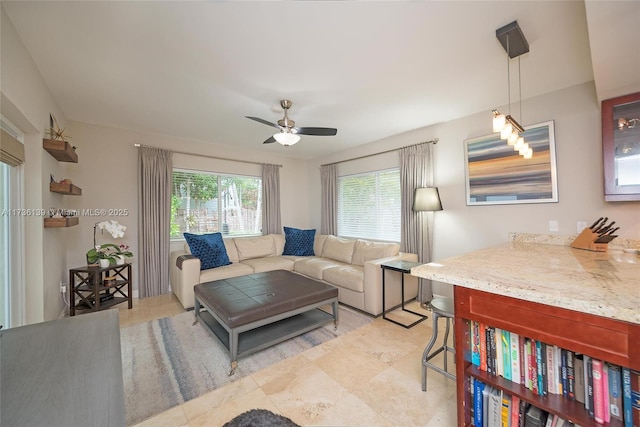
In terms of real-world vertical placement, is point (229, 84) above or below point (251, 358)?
above

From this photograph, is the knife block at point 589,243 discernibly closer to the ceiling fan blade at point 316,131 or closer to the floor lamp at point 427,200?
the floor lamp at point 427,200

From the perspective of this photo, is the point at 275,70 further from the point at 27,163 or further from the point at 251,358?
the point at 251,358

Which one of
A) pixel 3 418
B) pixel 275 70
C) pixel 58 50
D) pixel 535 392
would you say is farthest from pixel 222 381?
pixel 58 50

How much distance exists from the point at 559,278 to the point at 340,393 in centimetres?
150

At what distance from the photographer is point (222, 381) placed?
1874mm

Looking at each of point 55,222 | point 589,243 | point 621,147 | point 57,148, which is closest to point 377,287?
point 589,243

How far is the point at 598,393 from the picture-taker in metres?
0.97

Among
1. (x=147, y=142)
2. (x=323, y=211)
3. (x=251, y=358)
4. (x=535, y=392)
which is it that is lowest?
(x=251, y=358)

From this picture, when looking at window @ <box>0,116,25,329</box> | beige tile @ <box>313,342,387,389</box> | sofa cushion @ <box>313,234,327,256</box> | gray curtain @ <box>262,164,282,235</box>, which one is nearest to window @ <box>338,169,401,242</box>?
sofa cushion @ <box>313,234,327,256</box>

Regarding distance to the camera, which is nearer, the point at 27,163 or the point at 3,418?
the point at 3,418

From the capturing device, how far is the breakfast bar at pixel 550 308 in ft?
2.88

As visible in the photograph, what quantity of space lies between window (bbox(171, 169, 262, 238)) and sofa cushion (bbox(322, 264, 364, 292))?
2040mm

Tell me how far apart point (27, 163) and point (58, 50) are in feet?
3.14

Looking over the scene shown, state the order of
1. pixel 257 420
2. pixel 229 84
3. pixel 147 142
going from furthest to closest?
pixel 147 142 < pixel 229 84 < pixel 257 420
